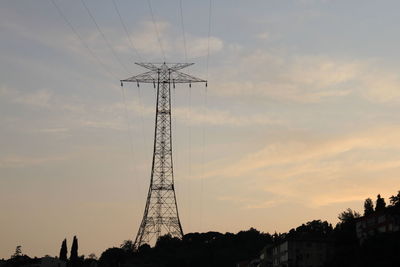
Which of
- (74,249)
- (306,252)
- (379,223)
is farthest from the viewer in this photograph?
(74,249)

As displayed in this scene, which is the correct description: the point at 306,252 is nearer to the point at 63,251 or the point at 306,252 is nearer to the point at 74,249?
the point at 74,249


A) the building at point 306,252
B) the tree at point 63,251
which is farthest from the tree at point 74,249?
the building at point 306,252

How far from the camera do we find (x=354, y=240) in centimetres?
14000

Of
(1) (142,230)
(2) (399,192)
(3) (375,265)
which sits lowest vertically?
(3) (375,265)

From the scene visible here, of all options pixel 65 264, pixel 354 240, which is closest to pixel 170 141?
pixel 354 240

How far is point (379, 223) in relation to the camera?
12581 cm

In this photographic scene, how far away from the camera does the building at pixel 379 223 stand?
12019 cm

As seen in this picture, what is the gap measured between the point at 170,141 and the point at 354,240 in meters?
50.3

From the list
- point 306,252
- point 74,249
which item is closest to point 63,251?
point 74,249

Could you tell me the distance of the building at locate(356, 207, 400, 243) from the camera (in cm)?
12019

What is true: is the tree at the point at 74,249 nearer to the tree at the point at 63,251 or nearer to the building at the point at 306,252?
the tree at the point at 63,251

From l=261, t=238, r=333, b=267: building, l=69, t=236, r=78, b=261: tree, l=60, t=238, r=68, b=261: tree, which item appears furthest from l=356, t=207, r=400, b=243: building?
l=60, t=238, r=68, b=261: tree

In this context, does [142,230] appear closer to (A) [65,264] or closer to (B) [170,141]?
(B) [170,141]

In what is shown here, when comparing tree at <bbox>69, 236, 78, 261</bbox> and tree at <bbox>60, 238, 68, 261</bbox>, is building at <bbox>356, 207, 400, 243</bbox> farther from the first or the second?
tree at <bbox>60, 238, 68, 261</bbox>
